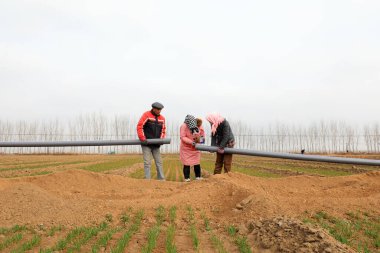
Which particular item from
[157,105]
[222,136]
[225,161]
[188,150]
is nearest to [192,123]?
[188,150]

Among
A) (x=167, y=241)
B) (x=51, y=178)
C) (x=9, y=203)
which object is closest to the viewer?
(x=167, y=241)

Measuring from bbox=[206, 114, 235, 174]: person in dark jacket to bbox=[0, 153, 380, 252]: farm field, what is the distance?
0.67 metres

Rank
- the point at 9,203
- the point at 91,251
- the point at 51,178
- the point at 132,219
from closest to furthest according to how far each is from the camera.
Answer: the point at 91,251 → the point at 132,219 → the point at 9,203 → the point at 51,178

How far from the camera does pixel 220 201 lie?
594 centimetres

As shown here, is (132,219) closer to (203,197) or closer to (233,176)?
(203,197)

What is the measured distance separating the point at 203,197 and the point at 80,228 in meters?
2.31

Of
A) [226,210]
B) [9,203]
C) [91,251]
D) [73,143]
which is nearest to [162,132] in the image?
[73,143]

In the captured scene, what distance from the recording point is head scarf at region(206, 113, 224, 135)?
304 inches

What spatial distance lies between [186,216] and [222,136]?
267 centimetres

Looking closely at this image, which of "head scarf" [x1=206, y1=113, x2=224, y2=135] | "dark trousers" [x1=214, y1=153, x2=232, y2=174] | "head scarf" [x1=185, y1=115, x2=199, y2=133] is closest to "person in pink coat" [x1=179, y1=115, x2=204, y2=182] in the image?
"head scarf" [x1=185, y1=115, x2=199, y2=133]

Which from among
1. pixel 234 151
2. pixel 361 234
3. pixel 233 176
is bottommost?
pixel 361 234

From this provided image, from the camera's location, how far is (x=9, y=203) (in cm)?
547

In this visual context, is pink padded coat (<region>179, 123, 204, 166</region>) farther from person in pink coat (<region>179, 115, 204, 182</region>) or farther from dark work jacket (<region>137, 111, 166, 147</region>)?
dark work jacket (<region>137, 111, 166, 147</region>)

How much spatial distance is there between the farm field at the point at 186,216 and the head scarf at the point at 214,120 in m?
1.14
